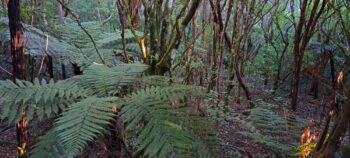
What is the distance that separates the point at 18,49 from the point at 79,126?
95cm

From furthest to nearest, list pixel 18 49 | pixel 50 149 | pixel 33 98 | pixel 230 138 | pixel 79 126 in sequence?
1. pixel 230 138
2. pixel 18 49
3. pixel 33 98
4. pixel 50 149
5. pixel 79 126

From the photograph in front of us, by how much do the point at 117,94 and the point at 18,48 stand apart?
712mm

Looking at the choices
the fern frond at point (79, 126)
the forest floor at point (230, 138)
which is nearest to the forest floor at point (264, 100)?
the forest floor at point (230, 138)

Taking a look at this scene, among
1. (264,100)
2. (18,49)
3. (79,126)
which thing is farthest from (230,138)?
(79,126)

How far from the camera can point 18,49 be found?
202 cm

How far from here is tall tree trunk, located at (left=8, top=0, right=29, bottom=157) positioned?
1958 millimetres

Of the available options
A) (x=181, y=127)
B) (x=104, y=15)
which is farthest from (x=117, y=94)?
(x=104, y=15)

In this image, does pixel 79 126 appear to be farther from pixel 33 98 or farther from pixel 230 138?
pixel 230 138

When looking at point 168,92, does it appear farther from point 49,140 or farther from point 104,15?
point 104,15

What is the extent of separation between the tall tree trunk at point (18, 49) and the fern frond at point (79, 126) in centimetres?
54

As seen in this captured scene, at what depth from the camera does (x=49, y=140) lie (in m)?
1.51

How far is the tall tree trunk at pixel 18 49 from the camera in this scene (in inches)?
77.1

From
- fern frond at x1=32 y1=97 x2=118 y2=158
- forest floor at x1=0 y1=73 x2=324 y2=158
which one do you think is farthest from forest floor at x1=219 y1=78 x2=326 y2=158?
fern frond at x1=32 y1=97 x2=118 y2=158

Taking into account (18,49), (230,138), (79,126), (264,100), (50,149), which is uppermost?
(18,49)
